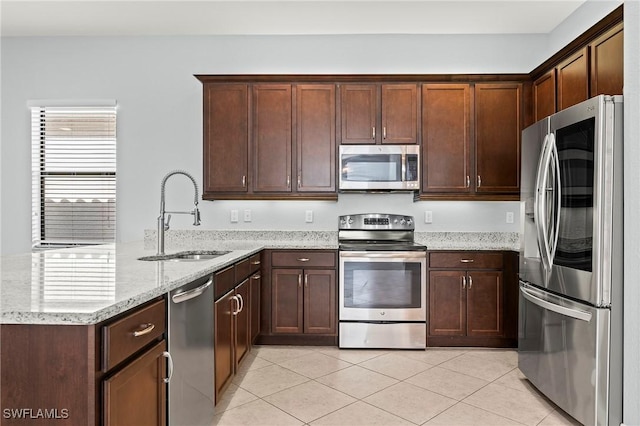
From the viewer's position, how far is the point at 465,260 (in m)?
3.65

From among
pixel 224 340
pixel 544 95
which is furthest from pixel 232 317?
pixel 544 95

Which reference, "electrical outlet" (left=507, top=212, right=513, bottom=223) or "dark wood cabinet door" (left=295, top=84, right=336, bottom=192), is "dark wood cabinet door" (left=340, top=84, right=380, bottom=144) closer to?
"dark wood cabinet door" (left=295, top=84, right=336, bottom=192)

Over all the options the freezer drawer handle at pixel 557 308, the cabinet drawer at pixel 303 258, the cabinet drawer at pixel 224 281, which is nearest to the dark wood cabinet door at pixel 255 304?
the cabinet drawer at pixel 303 258

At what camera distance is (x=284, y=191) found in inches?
154

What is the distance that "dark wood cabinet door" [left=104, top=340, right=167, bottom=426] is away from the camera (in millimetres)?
1245

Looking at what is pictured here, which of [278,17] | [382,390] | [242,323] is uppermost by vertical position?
[278,17]

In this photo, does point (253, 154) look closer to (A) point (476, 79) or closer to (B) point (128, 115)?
(B) point (128, 115)

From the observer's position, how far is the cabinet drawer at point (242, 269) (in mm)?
2805

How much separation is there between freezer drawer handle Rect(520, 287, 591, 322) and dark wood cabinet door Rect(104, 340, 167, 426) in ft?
6.77

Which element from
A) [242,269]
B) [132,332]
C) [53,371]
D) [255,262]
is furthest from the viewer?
[255,262]

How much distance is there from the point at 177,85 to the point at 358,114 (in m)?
1.84

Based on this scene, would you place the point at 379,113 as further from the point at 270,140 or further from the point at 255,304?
the point at 255,304

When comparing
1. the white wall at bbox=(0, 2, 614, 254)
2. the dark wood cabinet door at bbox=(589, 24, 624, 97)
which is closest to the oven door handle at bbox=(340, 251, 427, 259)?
the white wall at bbox=(0, 2, 614, 254)

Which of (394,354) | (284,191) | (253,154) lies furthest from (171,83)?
(394,354)
